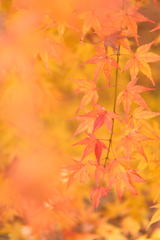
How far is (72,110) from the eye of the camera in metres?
2.94

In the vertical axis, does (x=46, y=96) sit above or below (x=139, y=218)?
above

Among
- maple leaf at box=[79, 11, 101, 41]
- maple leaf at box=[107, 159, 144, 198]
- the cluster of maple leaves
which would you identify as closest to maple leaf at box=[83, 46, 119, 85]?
the cluster of maple leaves

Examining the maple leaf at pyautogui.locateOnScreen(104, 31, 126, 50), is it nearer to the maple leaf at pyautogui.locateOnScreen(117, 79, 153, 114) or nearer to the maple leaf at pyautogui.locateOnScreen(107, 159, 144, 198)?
the maple leaf at pyautogui.locateOnScreen(117, 79, 153, 114)

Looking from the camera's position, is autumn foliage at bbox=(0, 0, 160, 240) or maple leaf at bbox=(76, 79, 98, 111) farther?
maple leaf at bbox=(76, 79, 98, 111)

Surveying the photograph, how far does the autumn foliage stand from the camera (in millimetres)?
1354

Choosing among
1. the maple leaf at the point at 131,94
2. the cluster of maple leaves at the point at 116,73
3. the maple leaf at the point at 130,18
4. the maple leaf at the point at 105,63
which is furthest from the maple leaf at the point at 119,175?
the maple leaf at the point at 130,18

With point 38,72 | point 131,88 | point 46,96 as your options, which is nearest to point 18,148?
point 46,96

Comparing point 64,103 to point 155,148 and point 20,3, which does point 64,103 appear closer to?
point 155,148

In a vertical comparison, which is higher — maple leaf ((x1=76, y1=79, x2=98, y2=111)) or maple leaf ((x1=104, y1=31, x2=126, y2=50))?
maple leaf ((x1=104, y1=31, x2=126, y2=50))

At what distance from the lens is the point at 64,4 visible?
1.29m

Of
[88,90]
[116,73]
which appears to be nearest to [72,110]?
[88,90]

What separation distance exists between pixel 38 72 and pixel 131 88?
42.5 inches

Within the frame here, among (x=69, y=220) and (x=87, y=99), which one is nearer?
(x=87, y=99)

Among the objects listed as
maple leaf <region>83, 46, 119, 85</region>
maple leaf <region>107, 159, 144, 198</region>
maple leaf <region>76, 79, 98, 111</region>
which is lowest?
maple leaf <region>107, 159, 144, 198</region>
